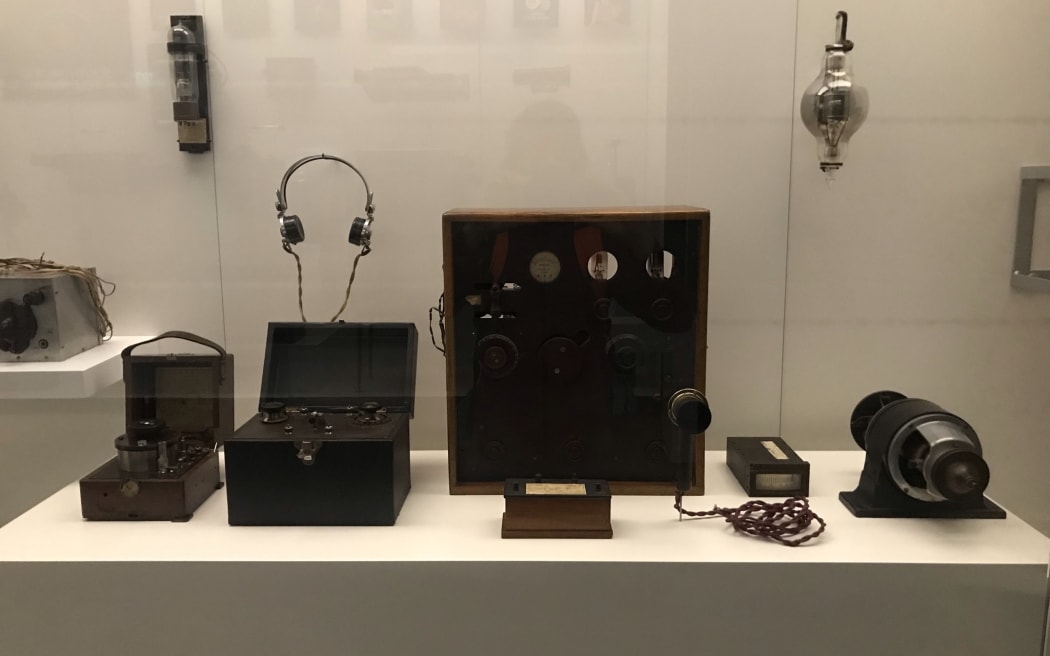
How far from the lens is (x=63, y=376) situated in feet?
5.57

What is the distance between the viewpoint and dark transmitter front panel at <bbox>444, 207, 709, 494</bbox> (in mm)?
1543

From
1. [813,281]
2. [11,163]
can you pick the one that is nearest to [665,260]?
[813,281]

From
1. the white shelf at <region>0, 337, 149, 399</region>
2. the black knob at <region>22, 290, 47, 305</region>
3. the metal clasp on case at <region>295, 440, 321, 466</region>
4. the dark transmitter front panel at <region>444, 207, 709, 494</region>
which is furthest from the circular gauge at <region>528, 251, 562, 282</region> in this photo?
the black knob at <region>22, 290, 47, 305</region>

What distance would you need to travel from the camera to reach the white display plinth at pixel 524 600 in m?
1.30

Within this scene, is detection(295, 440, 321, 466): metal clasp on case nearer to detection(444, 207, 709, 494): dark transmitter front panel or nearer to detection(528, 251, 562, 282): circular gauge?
detection(444, 207, 709, 494): dark transmitter front panel

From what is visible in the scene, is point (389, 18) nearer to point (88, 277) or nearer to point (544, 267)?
point (544, 267)

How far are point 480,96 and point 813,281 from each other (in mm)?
836

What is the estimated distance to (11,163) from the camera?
1812mm

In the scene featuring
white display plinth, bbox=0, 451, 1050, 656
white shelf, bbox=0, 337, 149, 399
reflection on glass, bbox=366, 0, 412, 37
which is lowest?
white display plinth, bbox=0, 451, 1050, 656

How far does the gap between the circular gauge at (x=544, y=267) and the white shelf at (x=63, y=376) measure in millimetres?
876

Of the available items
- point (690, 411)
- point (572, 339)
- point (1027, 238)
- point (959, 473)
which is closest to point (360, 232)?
point (572, 339)

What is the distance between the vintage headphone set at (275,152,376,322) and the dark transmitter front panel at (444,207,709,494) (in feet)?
0.96

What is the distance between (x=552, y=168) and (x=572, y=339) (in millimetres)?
428

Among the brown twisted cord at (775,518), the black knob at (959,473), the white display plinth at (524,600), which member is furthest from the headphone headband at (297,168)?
the black knob at (959,473)
